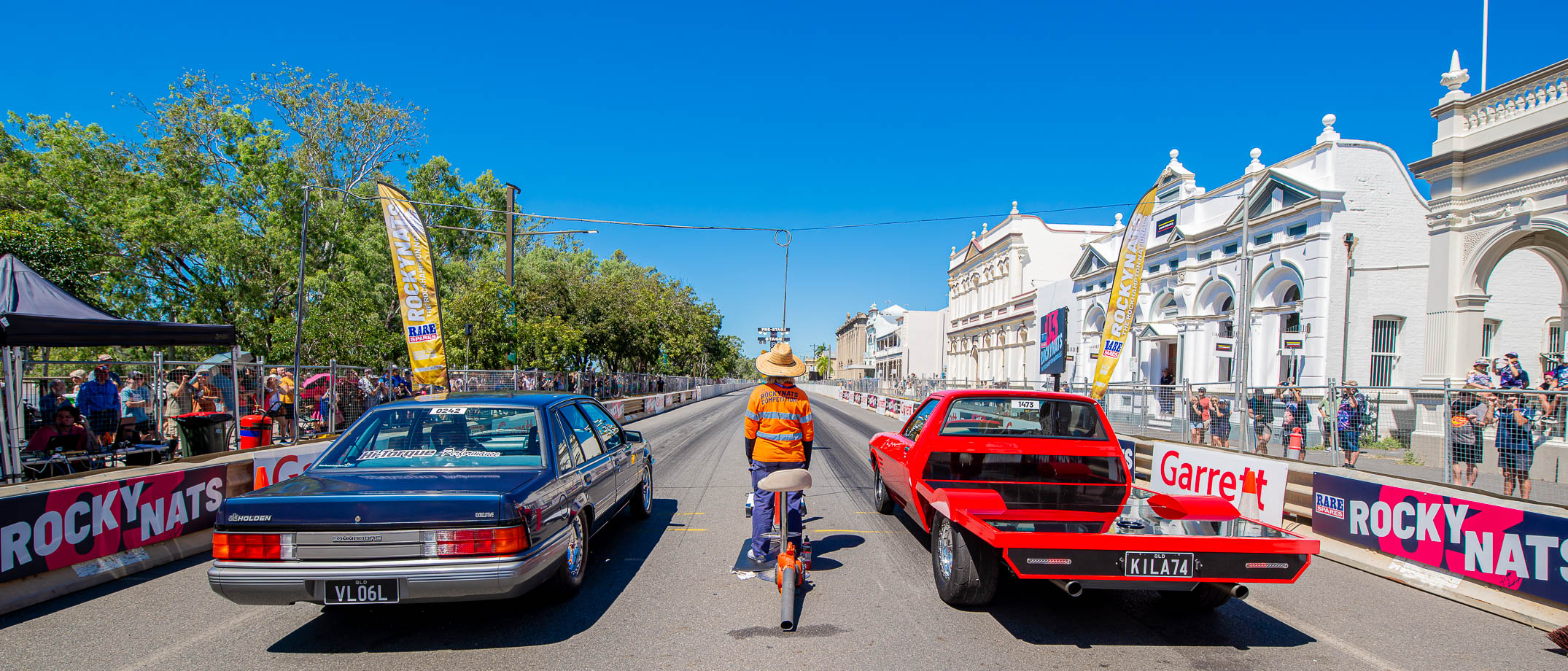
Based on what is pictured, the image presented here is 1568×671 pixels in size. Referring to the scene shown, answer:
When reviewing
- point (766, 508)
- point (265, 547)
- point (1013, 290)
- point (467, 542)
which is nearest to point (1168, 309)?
point (1013, 290)

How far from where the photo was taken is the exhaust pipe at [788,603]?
4352 mm

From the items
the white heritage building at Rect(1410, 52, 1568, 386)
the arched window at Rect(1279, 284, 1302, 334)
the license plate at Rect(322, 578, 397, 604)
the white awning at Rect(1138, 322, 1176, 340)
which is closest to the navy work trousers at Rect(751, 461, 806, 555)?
the license plate at Rect(322, 578, 397, 604)

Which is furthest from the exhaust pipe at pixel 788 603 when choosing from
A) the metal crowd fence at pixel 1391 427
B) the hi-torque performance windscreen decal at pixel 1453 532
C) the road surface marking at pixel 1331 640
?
the metal crowd fence at pixel 1391 427

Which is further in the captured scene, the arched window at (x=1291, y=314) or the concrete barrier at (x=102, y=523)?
the arched window at (x=1291, y=314)

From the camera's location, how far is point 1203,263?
78.8ft

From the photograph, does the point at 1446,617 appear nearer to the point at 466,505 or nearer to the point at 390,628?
the point at 466,505

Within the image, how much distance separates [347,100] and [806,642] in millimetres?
36956

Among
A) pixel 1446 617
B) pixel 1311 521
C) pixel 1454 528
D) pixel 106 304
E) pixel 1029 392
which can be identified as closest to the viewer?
pixel 1446 617

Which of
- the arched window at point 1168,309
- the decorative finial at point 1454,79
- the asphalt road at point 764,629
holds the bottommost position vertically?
the asphalt road at point 764,629

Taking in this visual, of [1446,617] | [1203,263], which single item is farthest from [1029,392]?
[1203,263]

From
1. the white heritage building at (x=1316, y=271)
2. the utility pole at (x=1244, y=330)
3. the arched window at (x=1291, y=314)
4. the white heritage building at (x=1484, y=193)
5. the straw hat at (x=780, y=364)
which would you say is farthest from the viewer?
the arched window at (x=1291, y=314)

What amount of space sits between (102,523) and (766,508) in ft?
16.5

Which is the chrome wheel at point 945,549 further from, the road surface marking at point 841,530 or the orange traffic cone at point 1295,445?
the orange traffic cone at point 1295,445

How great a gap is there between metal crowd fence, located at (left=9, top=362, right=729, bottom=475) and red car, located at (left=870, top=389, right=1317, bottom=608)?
588 centimetres
